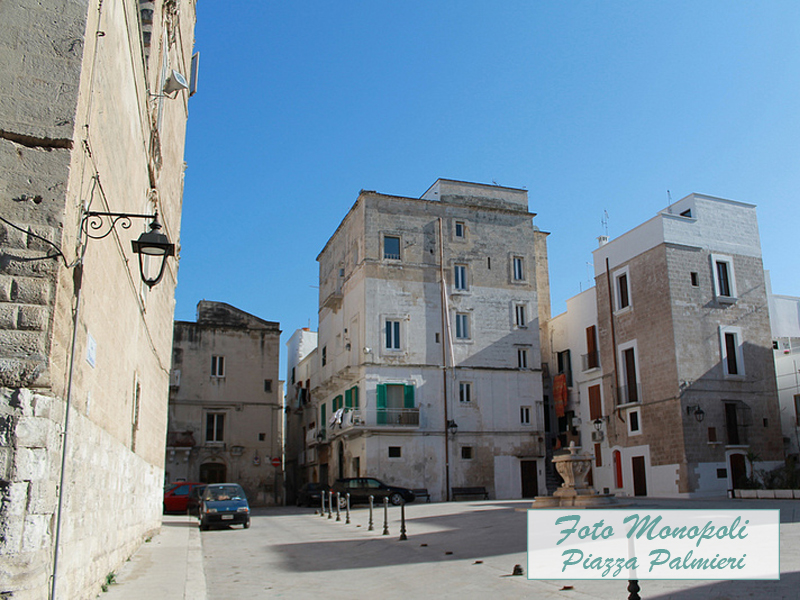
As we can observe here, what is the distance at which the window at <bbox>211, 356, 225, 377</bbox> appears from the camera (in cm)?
3962

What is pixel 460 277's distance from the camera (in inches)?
1453

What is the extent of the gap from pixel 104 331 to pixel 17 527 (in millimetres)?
3389

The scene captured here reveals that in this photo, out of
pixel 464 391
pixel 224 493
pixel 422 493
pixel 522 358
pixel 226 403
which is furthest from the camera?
pixel 226 403

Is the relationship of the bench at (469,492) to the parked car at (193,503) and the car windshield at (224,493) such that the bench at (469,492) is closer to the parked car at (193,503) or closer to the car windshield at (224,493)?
the parked car at (193,503)

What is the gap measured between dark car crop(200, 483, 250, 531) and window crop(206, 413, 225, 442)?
1759 cm

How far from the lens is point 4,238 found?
591cm

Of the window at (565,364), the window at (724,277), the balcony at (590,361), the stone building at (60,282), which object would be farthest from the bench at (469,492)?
the stone building at (60,282)

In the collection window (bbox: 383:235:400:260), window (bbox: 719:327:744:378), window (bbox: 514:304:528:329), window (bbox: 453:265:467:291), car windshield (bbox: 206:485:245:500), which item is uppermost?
window (bbox: 383:235:400:260)

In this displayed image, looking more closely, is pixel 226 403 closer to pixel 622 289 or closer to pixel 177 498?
pixel 177 498

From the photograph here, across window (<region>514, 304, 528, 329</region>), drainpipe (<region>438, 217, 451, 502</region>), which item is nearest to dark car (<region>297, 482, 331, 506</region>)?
drainpipe (<region>438, 217, 451, 502</region>)

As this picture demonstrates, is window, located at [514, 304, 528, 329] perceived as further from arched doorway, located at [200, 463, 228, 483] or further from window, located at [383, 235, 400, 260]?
arched doorway, located at [200, 463, 228, 483]

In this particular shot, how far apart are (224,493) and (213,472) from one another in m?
17.7

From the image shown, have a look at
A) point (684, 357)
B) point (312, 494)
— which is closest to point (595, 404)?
point (684, 357)

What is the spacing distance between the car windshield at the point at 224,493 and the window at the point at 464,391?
15645 mm
